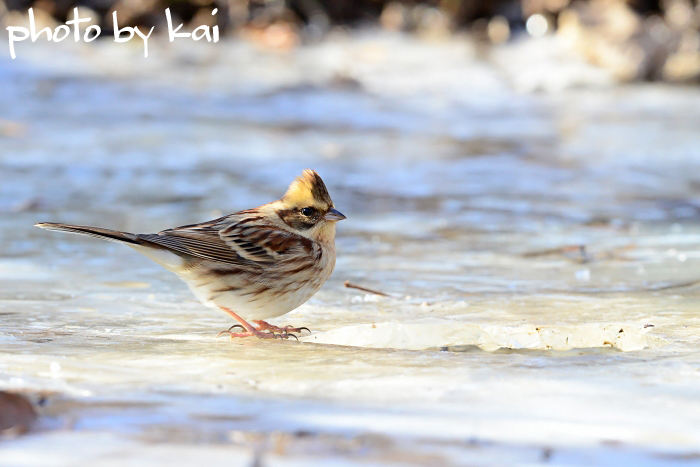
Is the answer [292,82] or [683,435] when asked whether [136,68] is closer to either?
[292,82]

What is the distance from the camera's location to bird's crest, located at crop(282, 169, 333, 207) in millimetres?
4426

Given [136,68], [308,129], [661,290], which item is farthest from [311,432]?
[136,68]

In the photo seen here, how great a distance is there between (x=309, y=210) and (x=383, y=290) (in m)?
0.67

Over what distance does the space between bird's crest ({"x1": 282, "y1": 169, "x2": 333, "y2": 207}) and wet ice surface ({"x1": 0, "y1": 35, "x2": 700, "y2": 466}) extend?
496mm

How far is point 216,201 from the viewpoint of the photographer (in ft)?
25.1

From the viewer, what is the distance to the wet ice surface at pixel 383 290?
96.5 inches

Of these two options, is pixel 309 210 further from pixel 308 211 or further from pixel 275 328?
pixel 275 328

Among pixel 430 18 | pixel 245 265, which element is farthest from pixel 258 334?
pixel 430 18

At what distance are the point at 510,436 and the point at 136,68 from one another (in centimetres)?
1545

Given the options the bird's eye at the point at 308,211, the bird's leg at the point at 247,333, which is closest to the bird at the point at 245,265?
the bird's leg at the point at 247,333

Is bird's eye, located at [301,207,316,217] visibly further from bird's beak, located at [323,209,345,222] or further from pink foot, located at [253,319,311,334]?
pink foot, located at [253,319,311,334]

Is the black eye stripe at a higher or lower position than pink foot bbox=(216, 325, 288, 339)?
higher

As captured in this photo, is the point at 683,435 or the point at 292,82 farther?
the point at 292,82

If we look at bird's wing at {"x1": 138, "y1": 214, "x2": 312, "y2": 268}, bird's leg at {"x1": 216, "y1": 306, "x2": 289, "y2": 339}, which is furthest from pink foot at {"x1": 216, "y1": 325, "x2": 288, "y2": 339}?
bird's wing at {"x1": 138, "y1": 214, "x2": 312, "y2": 268}
